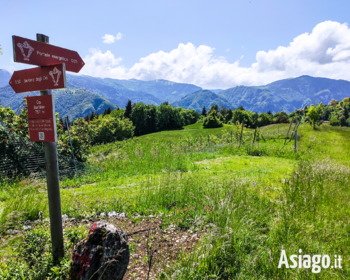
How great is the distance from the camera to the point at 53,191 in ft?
9.82

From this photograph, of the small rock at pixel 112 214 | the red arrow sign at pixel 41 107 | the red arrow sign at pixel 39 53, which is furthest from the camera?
the small rock at pixel 112 214

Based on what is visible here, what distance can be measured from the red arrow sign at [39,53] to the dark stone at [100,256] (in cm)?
245

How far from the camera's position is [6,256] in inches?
121

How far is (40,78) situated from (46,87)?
19cm

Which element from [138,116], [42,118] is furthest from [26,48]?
[138,116]

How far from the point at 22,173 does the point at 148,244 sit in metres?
7.54

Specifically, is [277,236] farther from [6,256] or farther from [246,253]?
[6,256]

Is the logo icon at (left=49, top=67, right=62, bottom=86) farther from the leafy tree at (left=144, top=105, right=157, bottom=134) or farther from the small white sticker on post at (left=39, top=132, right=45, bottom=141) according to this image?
the leafy tree at (left=144, top=105, right=157, bottom=134)

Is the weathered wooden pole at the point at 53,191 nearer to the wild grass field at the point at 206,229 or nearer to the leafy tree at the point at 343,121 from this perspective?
the wild grass field at the point at 206,229

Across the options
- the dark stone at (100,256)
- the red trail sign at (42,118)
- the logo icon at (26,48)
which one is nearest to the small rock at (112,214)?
the dark stone at (100,256)

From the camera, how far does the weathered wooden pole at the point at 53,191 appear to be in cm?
292

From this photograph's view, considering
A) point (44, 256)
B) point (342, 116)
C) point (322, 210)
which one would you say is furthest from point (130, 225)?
point (342, 116)

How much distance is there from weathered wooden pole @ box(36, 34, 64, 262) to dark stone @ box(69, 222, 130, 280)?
766 mm

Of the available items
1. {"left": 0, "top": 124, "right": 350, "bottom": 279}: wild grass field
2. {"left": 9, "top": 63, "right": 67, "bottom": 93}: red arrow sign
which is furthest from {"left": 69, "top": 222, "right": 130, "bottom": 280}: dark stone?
{"left": 9, "top": 63, "right": 67, "bottom": 93}: red arrow sign
